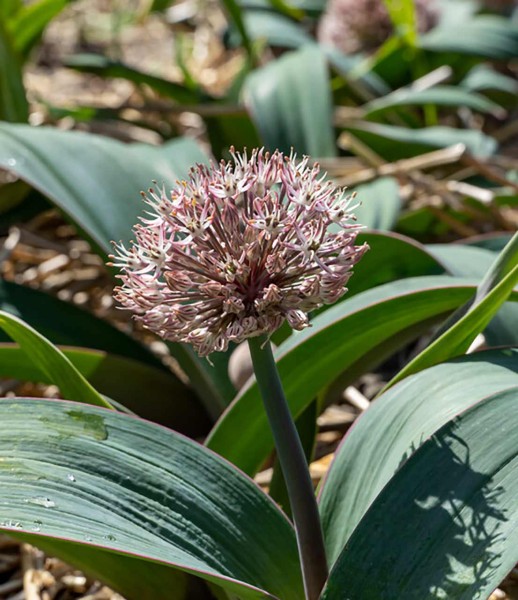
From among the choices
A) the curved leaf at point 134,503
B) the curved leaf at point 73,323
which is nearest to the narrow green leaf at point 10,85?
the curved leaf at point 73,323

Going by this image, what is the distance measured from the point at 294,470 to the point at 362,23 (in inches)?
77.5

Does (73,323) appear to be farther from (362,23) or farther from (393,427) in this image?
(362,23)

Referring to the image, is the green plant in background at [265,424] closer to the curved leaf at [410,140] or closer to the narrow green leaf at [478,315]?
the narrow green leaf at [478,315]

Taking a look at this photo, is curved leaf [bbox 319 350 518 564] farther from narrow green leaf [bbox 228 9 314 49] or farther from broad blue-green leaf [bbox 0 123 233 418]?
narrow green leaf [bbox 228 9 314 49]

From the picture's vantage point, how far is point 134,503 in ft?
2.44

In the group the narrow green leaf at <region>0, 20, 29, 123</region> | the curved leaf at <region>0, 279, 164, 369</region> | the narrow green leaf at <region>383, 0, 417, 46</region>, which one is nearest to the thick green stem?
the curved leaf at <region>0, 279, 164, 369</region>

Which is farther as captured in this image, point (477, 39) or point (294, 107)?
point (477, 39)

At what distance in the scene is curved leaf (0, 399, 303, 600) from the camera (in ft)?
2.25

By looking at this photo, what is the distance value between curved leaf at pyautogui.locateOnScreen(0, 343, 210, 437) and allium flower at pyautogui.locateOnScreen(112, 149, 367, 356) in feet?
1.66

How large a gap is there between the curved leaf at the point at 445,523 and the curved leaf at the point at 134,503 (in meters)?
0.09

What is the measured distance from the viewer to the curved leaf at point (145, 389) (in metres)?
1.23

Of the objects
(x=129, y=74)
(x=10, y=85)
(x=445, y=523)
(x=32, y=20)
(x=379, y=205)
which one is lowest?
(x=445, y=523)

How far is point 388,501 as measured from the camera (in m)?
0.73

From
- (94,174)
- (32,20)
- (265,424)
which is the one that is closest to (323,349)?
(265,424)
